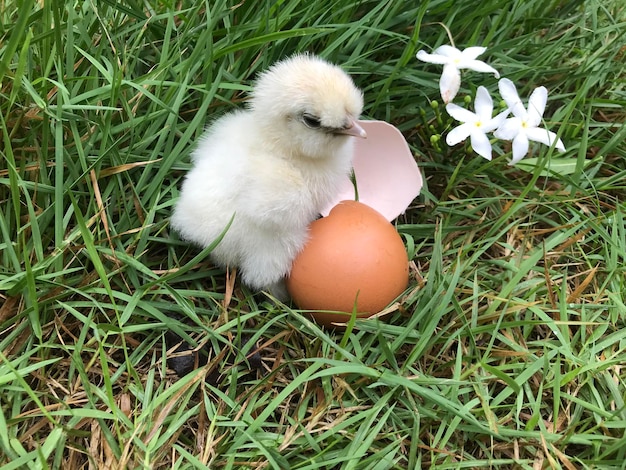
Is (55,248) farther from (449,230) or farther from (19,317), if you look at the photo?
(449,230)

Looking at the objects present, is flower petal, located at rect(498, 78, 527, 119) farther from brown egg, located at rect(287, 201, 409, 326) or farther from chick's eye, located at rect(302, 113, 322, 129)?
chick's eye, located at rect(302, 113, 322, 129)

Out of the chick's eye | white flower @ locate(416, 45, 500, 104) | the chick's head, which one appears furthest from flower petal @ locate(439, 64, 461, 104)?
the chick's eye

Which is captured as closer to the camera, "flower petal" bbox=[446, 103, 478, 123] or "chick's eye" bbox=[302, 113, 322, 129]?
"chick's eye" bbox=[302, 113, 322, 129]

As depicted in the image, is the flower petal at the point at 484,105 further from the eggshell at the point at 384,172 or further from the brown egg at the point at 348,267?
the brown egg at the point at 348,267

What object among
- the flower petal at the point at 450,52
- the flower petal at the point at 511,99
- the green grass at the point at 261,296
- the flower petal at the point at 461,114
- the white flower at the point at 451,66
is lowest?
the green grass at the point at 261,296

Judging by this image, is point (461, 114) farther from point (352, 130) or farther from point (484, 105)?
point (352, 130)

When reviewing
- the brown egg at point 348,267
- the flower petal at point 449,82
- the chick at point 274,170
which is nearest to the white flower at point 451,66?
the flower petal at point 449,82

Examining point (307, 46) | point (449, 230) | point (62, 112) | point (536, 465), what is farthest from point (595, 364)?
point (62, 112)
